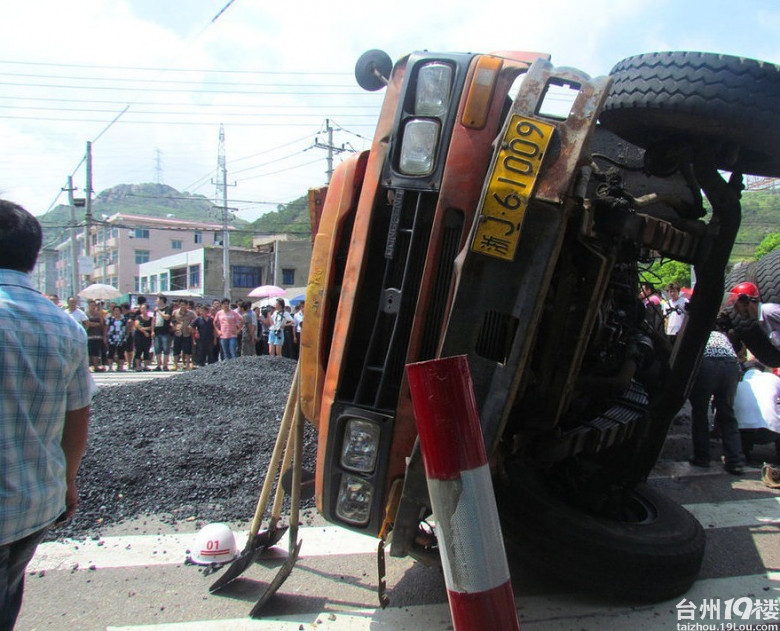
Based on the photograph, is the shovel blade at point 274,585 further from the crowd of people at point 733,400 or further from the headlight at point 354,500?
the crowd of people at point 733,400

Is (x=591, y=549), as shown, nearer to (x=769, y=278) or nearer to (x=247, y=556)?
(x=247, y=556)

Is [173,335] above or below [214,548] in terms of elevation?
below

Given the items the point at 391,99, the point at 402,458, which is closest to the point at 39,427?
the point at 402,458

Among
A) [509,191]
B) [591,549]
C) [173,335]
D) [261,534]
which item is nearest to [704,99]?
[509,191]

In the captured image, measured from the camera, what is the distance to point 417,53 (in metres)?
2.70

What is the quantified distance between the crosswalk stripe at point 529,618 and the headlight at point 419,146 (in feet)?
6.90

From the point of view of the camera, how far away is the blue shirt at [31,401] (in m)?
1.83

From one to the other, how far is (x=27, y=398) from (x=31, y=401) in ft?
0.06

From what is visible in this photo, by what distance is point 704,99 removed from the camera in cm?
287

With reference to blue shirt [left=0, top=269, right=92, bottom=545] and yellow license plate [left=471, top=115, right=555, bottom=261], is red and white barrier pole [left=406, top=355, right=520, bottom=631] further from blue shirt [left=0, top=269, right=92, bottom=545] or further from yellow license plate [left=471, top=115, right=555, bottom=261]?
blue shirt [left=0, top=269, right=92, bottom=545]

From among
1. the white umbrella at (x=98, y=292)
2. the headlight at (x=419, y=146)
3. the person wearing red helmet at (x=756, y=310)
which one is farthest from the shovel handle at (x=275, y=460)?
the white umbrella at (x=98, y=292)

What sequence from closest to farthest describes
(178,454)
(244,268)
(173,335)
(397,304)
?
(397,304) < (178,454) < (173,335) < (244,268)

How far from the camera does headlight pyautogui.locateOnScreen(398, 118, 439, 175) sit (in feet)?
8.53

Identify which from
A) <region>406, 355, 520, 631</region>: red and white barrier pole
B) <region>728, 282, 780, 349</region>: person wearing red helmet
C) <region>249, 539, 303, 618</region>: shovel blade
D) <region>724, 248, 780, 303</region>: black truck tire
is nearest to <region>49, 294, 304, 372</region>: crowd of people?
<region>724, 248, 780, 303</region>: black truck tire
